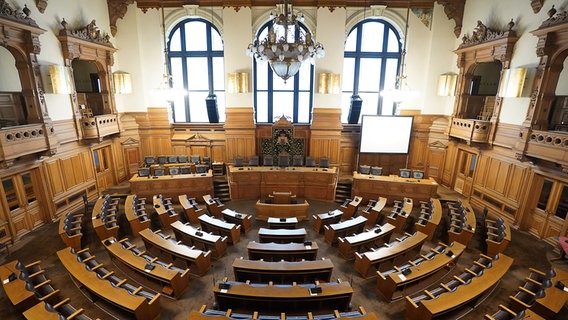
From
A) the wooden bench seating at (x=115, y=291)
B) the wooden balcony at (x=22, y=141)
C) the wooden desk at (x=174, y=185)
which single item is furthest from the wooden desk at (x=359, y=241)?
the wooden balcony at (x=22, y=141)

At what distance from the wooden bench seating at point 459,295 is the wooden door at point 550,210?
11.7 ft

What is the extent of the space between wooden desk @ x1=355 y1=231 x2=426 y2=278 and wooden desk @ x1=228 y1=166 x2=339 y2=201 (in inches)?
191

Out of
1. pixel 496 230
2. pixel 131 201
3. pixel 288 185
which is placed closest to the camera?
pixel 496 230

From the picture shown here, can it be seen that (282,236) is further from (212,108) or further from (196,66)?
(196,66)

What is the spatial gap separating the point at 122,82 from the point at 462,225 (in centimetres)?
1529

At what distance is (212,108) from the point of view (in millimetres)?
13539

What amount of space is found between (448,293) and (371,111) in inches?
399

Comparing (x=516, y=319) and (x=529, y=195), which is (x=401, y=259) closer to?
(x=516, y=319)

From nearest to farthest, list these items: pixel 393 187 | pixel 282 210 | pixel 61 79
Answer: pixel 61 79, pixel 282 210, pixel 393 187

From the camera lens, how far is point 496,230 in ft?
28.4

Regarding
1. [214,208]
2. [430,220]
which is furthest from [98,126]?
[430,220]

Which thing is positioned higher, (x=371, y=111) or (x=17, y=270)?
(x=371, y=111)

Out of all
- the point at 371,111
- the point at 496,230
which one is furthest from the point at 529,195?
the point at 371,111

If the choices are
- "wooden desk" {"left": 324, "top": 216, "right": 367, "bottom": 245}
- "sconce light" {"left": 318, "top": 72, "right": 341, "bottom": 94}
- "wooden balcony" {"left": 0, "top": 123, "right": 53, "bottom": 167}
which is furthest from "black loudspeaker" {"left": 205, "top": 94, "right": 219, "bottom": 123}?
"wooden desk" {"left": 324, "top": 216, "right": 367, "bottom": 245}
